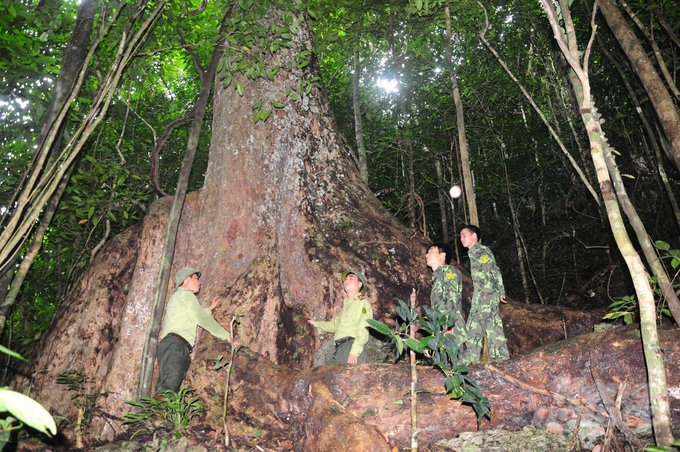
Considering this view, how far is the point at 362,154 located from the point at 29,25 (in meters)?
5.40

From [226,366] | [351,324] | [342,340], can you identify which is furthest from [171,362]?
[351,324]

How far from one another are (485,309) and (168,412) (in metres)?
3.37

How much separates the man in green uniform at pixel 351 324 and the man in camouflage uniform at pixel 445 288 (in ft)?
2.79

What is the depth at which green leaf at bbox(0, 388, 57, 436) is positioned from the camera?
1.08 meters

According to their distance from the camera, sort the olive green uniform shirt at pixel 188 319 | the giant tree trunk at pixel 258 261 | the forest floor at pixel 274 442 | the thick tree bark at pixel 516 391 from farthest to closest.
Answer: the giant tree trunk at pixel 258 261 < the olive green uniform shirt at pixel 188 319 < the thick tree bark at pixel 516 391 < the forest floor at pixel 274 442

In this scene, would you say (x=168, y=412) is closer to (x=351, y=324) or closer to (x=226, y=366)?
(x=226, y=366)

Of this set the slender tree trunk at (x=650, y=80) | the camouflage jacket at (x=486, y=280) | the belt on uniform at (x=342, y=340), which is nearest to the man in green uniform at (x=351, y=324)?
the belt on uniform at (x=342, y=340)

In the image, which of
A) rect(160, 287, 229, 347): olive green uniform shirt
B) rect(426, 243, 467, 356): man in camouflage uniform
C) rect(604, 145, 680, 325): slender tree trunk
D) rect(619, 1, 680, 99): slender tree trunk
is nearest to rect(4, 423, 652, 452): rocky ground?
rect(160, 287, 229, 347): olive green uniform shirt

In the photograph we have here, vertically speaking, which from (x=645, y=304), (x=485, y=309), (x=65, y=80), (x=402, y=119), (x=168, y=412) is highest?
(x=402, y=119)

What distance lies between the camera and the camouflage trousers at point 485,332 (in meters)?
5.03

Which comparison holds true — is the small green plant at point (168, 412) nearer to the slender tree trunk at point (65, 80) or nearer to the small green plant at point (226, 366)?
the small green plant at point (226, 366)

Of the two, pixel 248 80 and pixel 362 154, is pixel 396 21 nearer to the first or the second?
pixel 362 154

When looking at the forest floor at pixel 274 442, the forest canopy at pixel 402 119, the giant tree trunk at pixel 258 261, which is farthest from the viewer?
the giant tree trunk at pixel 258 261

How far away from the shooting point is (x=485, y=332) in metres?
5.15
